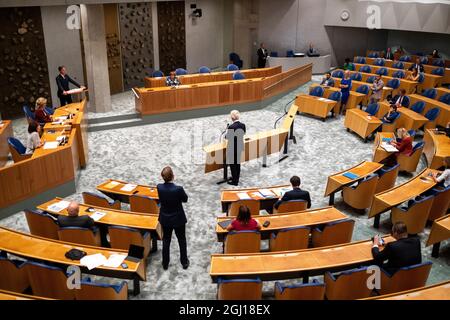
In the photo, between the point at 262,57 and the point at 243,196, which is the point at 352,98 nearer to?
the point at 262,57

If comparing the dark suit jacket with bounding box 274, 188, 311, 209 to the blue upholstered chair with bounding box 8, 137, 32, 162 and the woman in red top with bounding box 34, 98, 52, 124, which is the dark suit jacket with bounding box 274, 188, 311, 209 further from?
the woman in red top with bounding box 34, 98, 52, 124

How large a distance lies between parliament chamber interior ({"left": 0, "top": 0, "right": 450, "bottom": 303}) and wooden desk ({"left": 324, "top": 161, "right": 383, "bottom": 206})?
3 centimetres

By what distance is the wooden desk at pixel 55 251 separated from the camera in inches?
202

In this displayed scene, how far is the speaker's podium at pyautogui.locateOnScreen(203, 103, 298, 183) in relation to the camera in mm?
8844

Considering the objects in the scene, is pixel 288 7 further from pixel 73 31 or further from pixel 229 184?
pixel 229 184

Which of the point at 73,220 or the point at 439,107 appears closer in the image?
the point at 73,220

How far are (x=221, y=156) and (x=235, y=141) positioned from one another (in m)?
0.54

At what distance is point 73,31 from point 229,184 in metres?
7.80

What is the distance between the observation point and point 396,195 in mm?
7098

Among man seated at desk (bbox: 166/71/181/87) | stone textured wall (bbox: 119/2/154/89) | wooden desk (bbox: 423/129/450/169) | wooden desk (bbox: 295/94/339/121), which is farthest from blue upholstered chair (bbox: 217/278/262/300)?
stone textured wall (bbox: 119/2/154/89)

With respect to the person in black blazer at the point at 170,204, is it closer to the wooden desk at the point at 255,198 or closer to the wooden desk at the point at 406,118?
the wooden desk at the point at 255,198

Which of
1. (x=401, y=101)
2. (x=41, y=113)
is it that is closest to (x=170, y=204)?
(x=41, y=113)

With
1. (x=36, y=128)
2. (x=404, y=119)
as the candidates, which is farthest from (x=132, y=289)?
(x=404, y=119)

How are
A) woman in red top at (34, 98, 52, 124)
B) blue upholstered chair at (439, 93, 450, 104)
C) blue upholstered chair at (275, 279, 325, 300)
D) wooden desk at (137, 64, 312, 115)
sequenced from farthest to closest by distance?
wooden desk at (137, 64, 312, 115), blue upholstered chair at (439, 93, 450, 104), woman in red top at (34, 98, 52, 124), blue upholstered chair at (275, 279, 325, 300)
